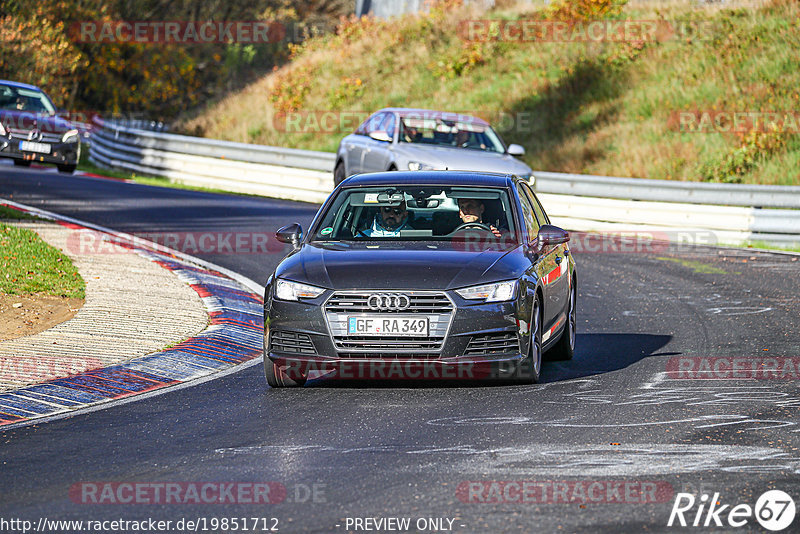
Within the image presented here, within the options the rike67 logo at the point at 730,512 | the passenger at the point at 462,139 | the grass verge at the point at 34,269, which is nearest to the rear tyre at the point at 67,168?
the passenger at the point at 462,139

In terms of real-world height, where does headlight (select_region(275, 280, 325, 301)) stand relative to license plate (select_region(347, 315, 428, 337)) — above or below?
above

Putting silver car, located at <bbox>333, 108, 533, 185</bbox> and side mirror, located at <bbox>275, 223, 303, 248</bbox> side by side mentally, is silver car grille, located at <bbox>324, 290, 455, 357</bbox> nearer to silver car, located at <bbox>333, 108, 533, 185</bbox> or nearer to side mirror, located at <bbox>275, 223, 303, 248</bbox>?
side mirror, located at <bbox>275, 223, 303, 248</bbox>

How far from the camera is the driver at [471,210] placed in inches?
408

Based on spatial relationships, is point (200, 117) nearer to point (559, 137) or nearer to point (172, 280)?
point (559, 137)

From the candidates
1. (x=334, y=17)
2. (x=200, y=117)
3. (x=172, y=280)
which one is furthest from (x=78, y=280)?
(x=334, y=17)

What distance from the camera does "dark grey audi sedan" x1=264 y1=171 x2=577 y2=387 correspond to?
29.3ft

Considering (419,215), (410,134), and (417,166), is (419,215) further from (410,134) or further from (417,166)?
(410,134)

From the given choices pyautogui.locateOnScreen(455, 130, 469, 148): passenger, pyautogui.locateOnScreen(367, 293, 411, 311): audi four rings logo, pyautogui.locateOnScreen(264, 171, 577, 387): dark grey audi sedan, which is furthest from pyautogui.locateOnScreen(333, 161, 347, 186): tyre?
pyautogui.locateOnScreen(367, 293, 411, 311): audi four rings logo

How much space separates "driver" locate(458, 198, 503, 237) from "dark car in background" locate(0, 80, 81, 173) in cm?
1884

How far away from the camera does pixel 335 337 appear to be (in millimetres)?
9008

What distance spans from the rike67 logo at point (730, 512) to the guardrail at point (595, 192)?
591 inches

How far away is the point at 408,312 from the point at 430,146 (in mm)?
11534

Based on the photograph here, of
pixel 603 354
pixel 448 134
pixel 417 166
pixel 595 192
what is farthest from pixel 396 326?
pixel 595 192

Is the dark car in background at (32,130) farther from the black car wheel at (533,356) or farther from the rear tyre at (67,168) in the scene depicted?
the black car wheel at (533,356)
